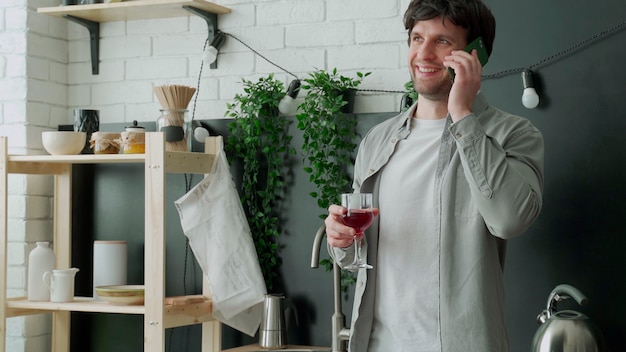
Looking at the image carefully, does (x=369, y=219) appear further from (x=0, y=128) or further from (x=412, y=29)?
(x=0, y=128)

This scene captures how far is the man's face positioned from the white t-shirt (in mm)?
92

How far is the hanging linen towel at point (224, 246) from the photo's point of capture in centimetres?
311

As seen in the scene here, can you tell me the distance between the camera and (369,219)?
2230 millimetres

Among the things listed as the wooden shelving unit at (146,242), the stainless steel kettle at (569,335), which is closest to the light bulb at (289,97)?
the wooden shelving unit at (146,242)

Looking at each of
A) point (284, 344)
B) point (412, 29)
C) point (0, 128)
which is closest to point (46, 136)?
point (0, 128)

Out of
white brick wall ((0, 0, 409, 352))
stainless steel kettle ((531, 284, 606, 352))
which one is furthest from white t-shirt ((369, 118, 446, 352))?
white brick wall ((0, 0, 409, 352))

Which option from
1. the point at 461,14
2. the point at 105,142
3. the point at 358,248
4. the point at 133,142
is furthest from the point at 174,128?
the point at 461,14

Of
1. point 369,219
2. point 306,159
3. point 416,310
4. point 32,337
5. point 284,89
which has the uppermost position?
point 284,89

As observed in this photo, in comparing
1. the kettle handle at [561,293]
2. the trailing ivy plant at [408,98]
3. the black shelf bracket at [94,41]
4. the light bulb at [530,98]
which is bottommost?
the kettle handle at [561,293]

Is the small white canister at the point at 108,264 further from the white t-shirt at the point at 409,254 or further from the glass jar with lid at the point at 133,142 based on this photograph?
the white t-shirt at the point at 409,254

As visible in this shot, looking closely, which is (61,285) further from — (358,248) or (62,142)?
(358,248)

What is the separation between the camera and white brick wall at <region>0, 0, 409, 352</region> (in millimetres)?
3172

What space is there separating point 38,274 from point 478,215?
70.3 inches

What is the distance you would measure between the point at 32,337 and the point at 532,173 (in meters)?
2.16
